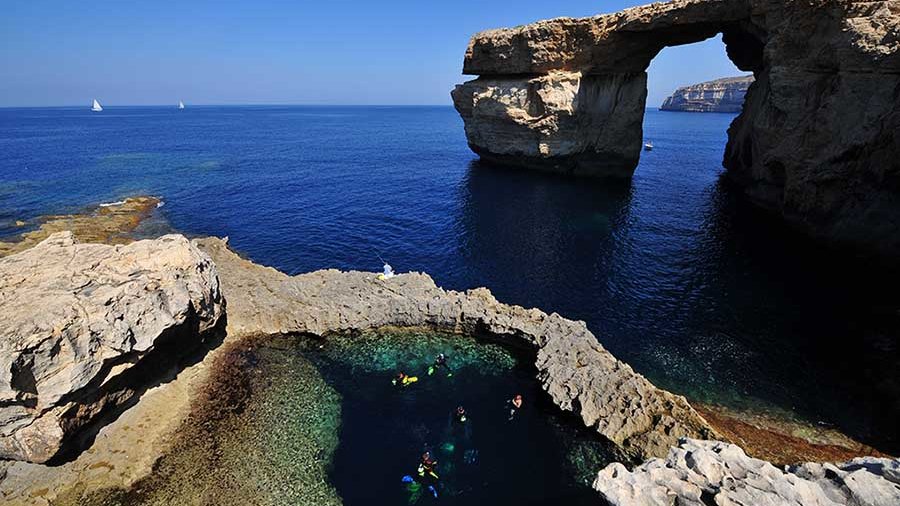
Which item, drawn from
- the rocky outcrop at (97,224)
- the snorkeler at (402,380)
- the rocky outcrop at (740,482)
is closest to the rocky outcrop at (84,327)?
the snorkeler at (402,380)

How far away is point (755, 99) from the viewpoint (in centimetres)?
5228

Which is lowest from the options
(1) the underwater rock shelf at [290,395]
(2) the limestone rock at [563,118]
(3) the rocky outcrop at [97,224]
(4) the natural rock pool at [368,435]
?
(4) the natural rock pool at [368,435]

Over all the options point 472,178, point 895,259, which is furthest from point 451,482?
point 472,178

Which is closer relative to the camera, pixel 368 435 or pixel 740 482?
pixel 740 482

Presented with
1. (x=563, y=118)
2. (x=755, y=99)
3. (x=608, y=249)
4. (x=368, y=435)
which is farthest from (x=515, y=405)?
(x=755, y=99)

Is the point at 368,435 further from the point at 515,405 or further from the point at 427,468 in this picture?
the point at 515,405

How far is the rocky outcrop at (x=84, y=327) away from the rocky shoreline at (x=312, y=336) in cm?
19

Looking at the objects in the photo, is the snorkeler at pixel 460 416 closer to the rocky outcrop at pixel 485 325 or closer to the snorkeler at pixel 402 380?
the snorkeler at pixel 402 380

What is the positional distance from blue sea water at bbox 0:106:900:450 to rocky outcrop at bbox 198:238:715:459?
3887mm

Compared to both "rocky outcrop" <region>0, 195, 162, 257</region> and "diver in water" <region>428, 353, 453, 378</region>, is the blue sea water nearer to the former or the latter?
"rocky outcrop" <region>0, 195, 162, 257</region>

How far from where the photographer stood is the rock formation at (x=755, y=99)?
31.0m

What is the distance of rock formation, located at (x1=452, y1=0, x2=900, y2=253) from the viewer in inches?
1221

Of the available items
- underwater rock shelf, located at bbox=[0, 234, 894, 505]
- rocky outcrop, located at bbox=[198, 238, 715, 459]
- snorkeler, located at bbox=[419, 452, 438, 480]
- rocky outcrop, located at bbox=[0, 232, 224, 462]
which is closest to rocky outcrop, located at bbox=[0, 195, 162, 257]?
rocky outcrop, located at bbox=[198, 238, 715, 459]

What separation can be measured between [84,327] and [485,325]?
1907 centimetres
